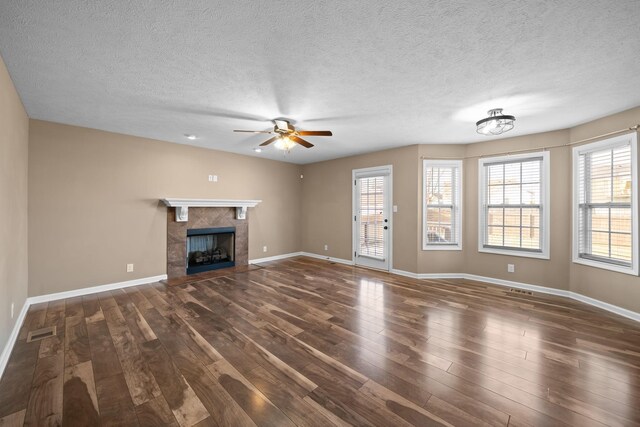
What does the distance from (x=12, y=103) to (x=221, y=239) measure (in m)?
3.82

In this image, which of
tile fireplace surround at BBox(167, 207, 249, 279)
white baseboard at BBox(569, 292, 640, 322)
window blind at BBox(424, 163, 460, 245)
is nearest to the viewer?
white baseboard at BBox(569, 292, 640, 322)

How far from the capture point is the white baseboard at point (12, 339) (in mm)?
2156

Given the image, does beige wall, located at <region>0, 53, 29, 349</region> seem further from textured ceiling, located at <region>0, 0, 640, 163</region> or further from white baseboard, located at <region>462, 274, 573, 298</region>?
white baseboard, located at <region>462, 274, 573, 298</region>

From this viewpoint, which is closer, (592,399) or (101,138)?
(592,399)

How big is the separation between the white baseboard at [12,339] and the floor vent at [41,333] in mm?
102

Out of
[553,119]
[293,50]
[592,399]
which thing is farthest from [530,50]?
[592,399]

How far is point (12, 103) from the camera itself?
2.59 m

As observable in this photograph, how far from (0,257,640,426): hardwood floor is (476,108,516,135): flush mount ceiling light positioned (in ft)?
7.60

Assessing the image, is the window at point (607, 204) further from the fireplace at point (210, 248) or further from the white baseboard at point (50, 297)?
the white baseboard at point (50, 297)

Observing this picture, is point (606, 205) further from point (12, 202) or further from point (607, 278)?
point (12, 202)

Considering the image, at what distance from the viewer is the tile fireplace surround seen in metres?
4.86

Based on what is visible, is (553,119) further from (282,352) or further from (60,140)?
(60,140)

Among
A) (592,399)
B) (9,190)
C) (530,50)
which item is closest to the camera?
(592,399)

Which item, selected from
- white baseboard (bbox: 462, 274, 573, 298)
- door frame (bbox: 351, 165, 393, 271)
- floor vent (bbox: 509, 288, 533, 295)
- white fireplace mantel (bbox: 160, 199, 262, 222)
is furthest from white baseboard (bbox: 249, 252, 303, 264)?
floor vent (bbox: 509, 288, 533, 295)
